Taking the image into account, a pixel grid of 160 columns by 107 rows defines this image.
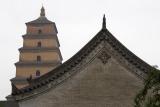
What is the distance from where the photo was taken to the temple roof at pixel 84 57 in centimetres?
2808

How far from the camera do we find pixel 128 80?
92.5 ft

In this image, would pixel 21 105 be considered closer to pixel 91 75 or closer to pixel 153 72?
pixel 91 75

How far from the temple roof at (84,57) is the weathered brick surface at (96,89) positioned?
0.52 metres

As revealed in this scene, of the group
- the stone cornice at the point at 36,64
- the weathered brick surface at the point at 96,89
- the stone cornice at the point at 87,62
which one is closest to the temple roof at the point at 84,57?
the stone cornice at the point at 87,62

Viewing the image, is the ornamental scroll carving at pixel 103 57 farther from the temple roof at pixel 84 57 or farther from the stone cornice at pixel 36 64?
the stone cornice at pixel 36 64

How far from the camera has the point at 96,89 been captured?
1103 inches

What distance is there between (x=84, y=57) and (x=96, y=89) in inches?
72.7

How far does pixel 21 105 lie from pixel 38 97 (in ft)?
3.24

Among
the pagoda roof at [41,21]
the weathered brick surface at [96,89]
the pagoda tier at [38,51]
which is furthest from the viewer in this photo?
the pagoda roof at [41,21]

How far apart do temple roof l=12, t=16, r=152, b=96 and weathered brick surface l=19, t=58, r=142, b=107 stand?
52 centimetres

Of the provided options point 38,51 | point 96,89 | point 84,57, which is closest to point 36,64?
point 38,51

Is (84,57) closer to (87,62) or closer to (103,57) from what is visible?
(87,62)

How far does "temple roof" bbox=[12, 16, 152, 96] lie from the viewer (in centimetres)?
2808

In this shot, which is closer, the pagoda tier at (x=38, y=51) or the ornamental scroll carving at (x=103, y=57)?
the ornamental scroll carving at (x=103, y=57)
